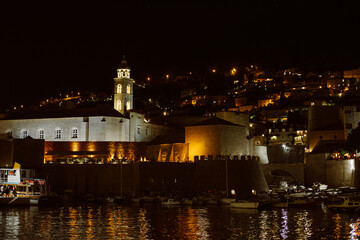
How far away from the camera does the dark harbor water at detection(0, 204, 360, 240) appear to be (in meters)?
28.7

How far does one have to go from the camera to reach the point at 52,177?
156 feet

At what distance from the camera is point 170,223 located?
33031 mm

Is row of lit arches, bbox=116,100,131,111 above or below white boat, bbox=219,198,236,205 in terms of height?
above

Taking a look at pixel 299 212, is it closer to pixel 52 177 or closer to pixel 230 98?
pixel 52 177

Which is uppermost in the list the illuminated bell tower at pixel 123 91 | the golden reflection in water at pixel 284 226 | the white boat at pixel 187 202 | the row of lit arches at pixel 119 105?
the illuminated bell tower at pixel 123 91

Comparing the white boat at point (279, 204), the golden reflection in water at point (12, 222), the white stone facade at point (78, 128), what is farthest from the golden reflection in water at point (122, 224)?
the white stone facade at point (78, 128)

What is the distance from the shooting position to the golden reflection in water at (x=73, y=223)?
93.0 ft

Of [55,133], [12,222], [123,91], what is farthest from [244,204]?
[123,91]

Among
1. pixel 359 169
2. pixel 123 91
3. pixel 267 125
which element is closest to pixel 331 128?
pixel 359 169

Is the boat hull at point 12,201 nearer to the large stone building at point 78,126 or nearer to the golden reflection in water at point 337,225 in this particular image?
the large stone building at point 78,126

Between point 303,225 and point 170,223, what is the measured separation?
8451mm

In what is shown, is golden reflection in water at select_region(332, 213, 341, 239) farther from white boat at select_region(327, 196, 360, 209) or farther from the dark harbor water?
white boat at select_region(327, 196, 360, 209)

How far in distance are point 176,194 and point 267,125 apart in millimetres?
38805

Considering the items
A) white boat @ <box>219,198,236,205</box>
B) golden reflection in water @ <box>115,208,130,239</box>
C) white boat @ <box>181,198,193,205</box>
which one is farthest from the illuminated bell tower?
golden reflection in water @ <box>115,208,130,239</box>
